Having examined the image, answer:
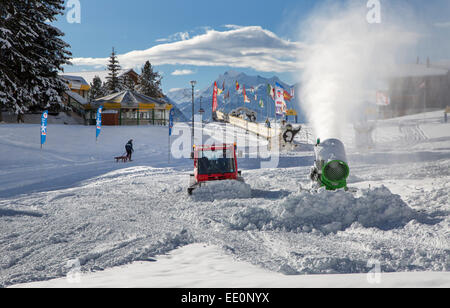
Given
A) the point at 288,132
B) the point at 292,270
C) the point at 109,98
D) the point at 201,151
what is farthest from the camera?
the point at 109,98

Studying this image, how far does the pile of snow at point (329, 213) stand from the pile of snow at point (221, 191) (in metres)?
3.08

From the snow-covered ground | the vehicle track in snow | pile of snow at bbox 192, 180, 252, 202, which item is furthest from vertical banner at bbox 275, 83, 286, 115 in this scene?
pile of snow at bbox 192, 180, 252, 202

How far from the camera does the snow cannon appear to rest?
34.6ft

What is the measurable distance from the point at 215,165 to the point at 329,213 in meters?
5.71

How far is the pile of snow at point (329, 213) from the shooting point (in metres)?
8.22

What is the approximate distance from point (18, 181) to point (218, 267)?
48.0 feet

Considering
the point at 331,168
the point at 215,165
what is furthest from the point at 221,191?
the point at 331,168

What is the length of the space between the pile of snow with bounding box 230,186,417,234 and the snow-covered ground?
0.03 meters

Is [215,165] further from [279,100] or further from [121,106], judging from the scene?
[121,106]

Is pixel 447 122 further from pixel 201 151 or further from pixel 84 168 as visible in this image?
pixel 84 168

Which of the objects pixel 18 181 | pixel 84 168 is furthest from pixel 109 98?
pixel 18 181

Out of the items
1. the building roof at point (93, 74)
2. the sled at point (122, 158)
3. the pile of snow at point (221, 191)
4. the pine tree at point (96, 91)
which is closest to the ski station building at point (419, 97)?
the pile of snow at point (221, 191)

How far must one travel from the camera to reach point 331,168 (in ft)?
35.0

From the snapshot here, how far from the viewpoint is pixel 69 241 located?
7.64 metres
